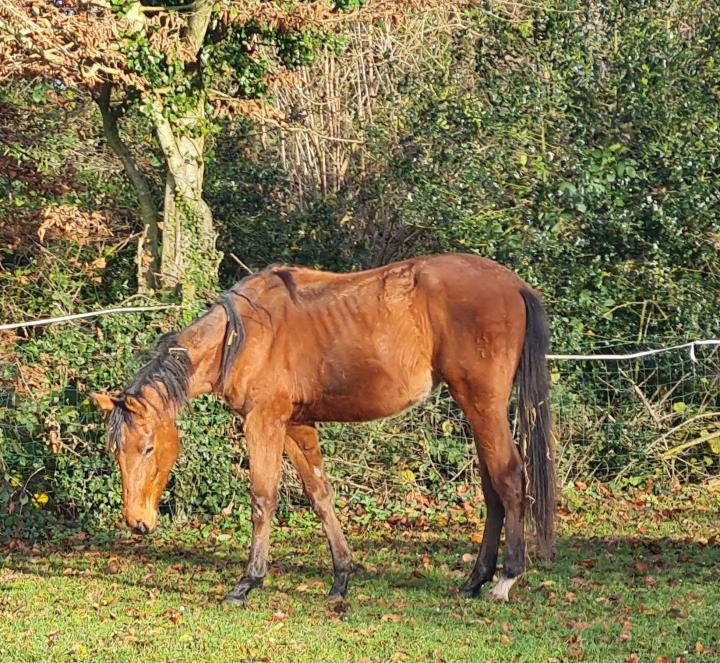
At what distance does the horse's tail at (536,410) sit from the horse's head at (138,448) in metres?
2.04

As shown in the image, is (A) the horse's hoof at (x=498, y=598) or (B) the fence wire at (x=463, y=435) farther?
(B) the fence wire at (x=463, y=435)

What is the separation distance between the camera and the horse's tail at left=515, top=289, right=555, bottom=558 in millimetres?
6426

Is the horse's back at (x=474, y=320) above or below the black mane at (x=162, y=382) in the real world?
above

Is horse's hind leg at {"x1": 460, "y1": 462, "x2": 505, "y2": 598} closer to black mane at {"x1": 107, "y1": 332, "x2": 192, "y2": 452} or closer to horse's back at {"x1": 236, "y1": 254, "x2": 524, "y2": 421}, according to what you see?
horse's back at {"x1": 236, "y1": 254, "x2": 524, "y2": 421}

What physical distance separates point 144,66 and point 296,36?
4.86 ft

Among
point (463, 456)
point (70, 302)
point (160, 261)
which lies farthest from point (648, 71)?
point (70, 302)

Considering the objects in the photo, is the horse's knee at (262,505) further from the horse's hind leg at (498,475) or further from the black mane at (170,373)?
the horse's hind leg at (498,475)

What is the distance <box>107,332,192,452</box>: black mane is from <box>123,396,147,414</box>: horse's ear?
2 cm

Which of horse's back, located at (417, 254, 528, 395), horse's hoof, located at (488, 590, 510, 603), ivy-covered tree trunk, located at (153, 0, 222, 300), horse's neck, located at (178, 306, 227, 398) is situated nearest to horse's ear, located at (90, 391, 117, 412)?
horse's neck, located at (178, 306, 227, 398)

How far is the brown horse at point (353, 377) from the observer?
20.9 ft

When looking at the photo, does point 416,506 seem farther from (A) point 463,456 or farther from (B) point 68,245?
(B) point 68,245

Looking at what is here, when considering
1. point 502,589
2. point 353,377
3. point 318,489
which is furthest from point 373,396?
point 502,589

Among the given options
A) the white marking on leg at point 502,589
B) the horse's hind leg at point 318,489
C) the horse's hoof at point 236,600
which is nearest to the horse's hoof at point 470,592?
the white marking on leg at point 502,589

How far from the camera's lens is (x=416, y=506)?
30.0 ft
